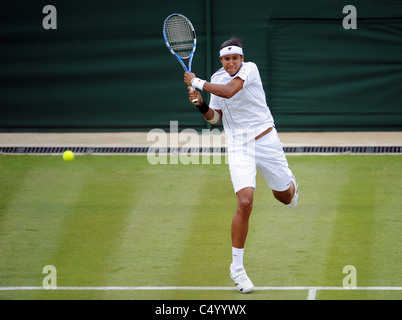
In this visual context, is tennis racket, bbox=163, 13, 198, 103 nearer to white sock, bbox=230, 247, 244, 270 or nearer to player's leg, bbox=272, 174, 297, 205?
player's leg, bbox=272, 174, 297, 205

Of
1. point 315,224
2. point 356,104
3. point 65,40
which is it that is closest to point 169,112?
point 65,40

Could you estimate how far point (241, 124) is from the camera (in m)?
6.62

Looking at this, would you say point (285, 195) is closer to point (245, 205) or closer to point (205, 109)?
point (245, 205)

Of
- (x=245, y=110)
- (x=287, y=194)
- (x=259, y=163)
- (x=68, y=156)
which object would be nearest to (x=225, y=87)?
(x=245, y=110)

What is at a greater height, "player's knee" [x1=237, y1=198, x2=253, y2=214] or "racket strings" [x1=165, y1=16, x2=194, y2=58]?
"racket strings" [x1=165, y1=16, x2=194, y2=58]

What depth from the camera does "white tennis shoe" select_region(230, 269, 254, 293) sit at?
602 centimetres

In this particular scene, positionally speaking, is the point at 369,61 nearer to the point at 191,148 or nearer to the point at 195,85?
the point at 191,148

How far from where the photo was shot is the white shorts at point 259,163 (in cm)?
639

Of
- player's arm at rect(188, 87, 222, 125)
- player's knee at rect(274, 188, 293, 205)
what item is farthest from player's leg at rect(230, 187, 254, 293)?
player's knee at rect(274, 188, 293, 205)

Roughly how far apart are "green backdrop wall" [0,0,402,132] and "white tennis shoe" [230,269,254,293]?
6537 mm

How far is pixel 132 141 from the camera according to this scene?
12.0 metres

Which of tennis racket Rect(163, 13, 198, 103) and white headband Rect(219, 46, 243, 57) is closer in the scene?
white headband Rect(219, 46, 243, 57)

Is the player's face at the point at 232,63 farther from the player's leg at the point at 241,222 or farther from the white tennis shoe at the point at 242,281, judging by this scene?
the white tennis shoe at the point at 242,281

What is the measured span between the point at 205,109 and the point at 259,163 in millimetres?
638
